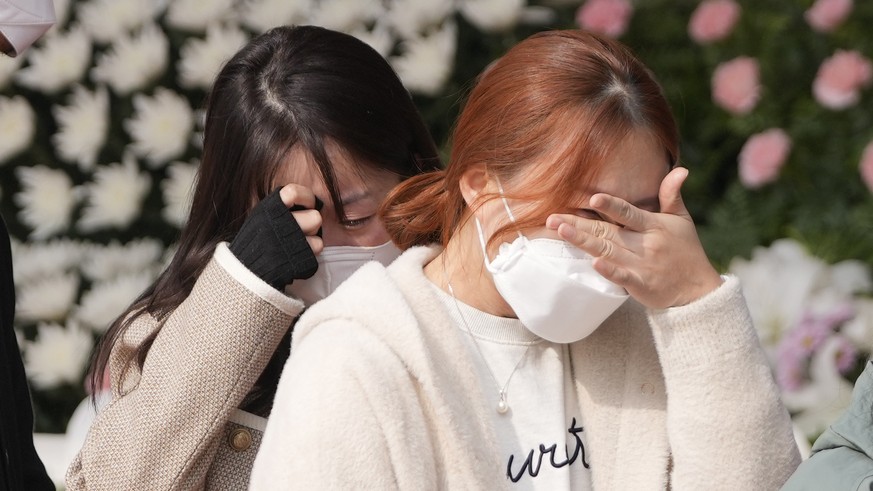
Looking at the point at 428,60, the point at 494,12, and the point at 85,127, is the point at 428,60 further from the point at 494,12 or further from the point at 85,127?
the point at 85,127

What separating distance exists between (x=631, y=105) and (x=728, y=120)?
2.21 m

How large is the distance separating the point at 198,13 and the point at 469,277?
224 centimetres

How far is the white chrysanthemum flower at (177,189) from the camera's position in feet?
12.1

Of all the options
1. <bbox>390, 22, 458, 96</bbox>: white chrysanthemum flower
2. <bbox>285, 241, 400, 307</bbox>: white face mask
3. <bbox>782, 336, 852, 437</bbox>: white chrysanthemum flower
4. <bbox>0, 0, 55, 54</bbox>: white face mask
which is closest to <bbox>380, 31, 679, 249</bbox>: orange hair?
<bbox>285, 241, 400, 307</bbox>: white face mask

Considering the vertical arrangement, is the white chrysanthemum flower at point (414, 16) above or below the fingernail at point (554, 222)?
below

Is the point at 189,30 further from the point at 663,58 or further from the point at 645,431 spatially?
the point at 645,431

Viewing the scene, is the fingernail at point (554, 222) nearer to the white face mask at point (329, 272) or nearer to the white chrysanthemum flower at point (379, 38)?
the white face mask at point (329, 272)

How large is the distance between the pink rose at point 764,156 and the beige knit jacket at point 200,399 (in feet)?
6.82

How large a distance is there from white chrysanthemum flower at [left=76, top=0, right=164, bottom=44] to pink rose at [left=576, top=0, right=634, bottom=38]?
1.40 metres

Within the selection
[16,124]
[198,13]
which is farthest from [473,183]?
[16,124]

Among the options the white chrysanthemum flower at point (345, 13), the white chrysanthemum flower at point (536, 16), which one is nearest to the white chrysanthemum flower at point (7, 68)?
the white chrysanthemum flower at point (345, 13)

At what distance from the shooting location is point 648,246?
5.26 feet

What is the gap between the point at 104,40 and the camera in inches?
148

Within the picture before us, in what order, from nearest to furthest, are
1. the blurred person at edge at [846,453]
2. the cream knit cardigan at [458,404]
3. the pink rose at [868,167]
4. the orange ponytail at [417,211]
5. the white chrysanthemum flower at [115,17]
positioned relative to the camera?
the blurred person at edge at [846,453], the cream knit cardigan at [458,404], the orange ponytail at [417,211], the pink rose at [868,167], the white chrysanthemum flower at [115,17]
